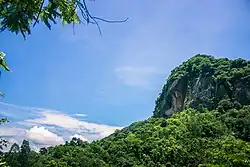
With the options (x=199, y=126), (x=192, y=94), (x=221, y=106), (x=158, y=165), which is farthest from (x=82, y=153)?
(x=192, y=94)

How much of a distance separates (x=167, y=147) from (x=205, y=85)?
3706cm

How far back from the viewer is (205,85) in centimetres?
8738

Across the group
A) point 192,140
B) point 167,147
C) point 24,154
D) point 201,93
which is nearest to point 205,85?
point 201,93

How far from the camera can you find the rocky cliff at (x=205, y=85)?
76381 millimetres

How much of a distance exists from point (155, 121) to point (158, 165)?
126 feet

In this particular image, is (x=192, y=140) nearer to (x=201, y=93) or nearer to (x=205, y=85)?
(x=201, y=93)

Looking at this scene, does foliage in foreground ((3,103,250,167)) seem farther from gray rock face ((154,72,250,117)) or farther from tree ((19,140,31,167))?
gray rock face ((154,72,250,117))

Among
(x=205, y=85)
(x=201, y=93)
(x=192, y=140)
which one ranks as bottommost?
(x=192, y=140)

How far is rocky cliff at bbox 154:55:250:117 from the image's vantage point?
76.4 meters

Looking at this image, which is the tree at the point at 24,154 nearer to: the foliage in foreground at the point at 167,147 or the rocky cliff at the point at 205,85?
the foliage in foreground at the point at 167,147

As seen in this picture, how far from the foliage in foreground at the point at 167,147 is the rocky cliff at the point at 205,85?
5642 mm

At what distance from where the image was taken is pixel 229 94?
7756 centimetres

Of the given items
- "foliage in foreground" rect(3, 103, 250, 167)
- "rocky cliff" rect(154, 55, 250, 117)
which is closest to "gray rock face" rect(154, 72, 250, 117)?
"rocky cliff" rect(154, 55, 250, 117)

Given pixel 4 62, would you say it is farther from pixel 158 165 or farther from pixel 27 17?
pixel 158 165
